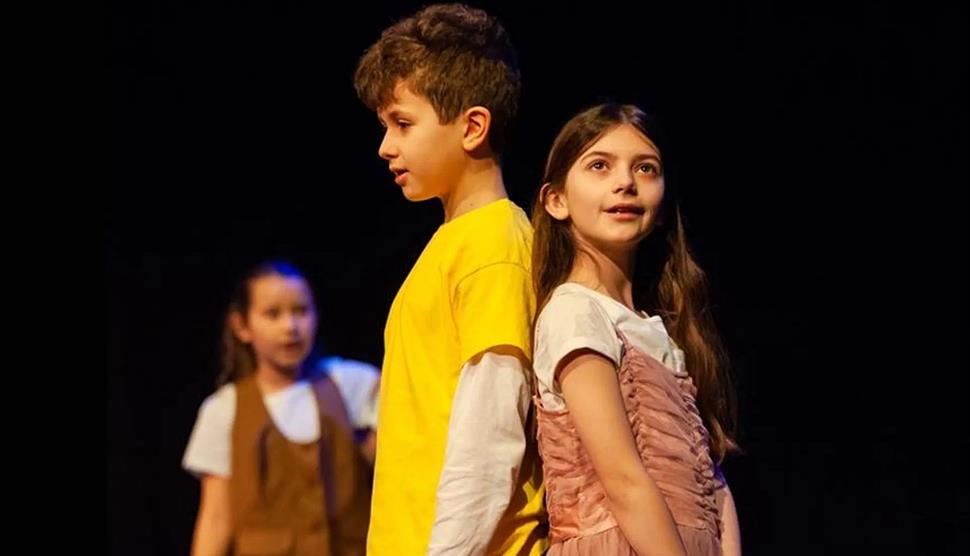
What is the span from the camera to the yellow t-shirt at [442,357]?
157cm

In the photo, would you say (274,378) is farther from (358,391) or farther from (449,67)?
(449,67)

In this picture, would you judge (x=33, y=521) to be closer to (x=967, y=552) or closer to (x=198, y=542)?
(x=198, y=542)

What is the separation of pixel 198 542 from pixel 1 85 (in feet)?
3.82

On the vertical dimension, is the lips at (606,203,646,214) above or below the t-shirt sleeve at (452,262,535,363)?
above

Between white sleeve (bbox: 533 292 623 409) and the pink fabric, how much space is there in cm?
3

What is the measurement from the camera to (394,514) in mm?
1606

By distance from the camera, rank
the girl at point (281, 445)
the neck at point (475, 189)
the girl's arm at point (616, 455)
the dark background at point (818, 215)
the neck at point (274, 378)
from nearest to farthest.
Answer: the girl's arm at point (616, 455), the neck at point (475, 189), the dark background at point (818, 215), the girl at point (281, 445), the neck at point (274, 378)

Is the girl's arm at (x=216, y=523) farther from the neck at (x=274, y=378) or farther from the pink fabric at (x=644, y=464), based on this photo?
the pink fabric at (x=644, y=464)

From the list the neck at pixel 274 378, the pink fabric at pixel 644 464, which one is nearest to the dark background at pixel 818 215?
the neck at pixel 274 378

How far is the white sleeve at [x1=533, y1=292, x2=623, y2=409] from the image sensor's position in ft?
4.95

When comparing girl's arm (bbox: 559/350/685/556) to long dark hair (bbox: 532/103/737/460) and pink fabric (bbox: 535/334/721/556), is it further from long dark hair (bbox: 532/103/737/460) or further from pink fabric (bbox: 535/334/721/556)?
long dark hair (bbox: 532/103/737/460)

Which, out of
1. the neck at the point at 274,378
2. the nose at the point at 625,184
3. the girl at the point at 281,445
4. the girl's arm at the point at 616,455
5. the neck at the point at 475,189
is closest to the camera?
the girl's arm at the point at 616,455

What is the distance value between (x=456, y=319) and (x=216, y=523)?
2.01 m

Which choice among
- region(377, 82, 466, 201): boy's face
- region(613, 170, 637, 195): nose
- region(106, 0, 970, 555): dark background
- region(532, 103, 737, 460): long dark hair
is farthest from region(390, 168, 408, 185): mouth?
region(106, 0, 970, 555): dark background
